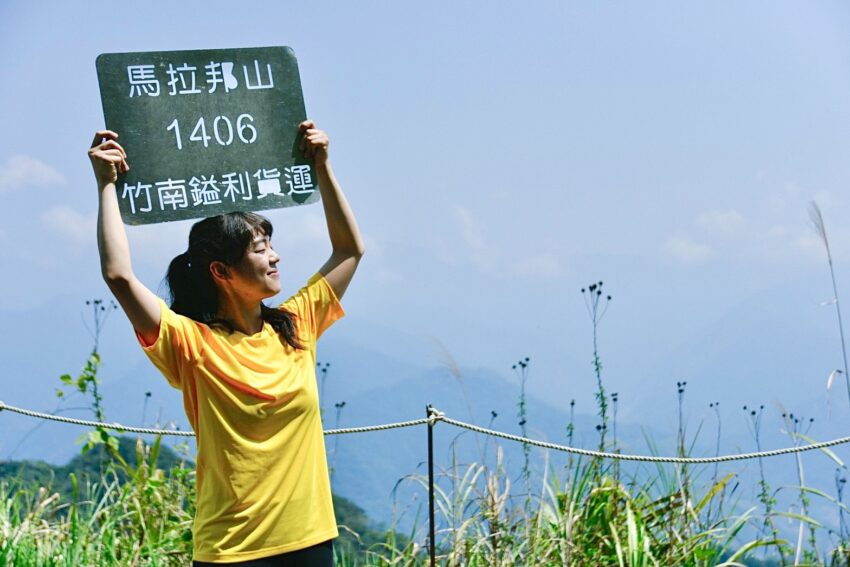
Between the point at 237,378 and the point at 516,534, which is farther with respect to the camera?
the point at 516,534

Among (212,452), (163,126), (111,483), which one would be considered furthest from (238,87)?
(111,483)

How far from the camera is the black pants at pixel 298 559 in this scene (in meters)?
2.22

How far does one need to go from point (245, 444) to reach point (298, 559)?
0.27 metres

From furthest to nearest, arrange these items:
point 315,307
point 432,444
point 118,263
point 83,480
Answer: point 83,480, point 432,444, point 315,307, point 118,263

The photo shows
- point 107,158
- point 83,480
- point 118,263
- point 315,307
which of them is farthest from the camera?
point 83,480

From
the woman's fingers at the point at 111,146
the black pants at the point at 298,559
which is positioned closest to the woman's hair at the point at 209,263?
the woman's fingers at the point at 111,146

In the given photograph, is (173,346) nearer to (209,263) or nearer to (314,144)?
(209,263)

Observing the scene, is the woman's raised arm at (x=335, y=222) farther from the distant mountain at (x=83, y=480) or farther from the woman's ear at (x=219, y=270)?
the distant mountain at (x=83, y=480)

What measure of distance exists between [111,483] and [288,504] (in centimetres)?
204

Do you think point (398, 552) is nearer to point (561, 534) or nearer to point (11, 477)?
point (561, 534)

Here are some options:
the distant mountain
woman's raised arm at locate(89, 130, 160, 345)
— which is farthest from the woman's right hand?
the distant mountain

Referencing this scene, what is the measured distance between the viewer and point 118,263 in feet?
7.16

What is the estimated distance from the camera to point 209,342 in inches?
90.0

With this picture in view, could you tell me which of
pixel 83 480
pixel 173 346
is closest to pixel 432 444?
pixel 173 346
